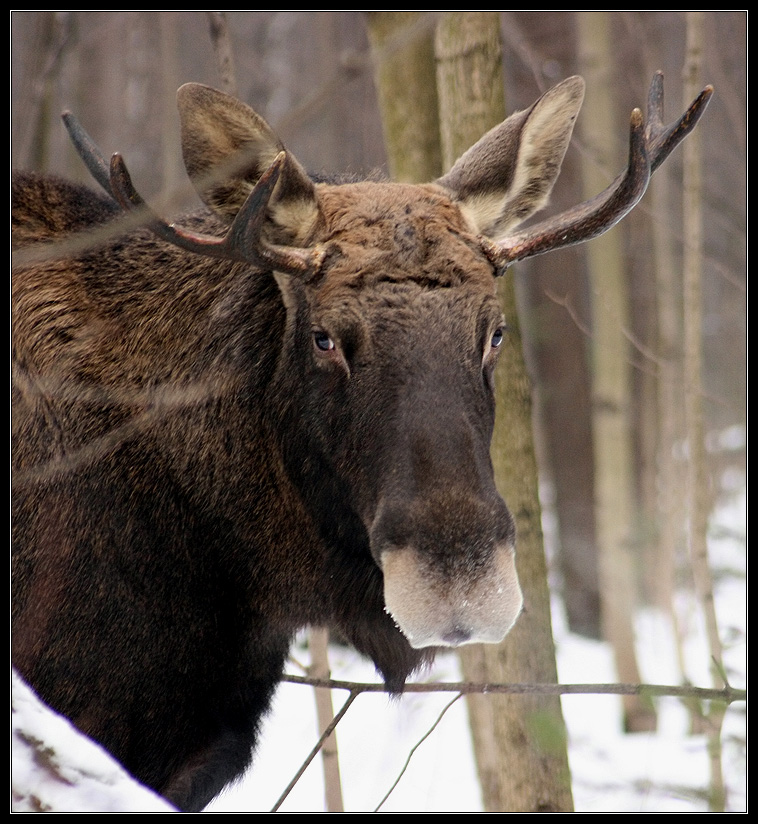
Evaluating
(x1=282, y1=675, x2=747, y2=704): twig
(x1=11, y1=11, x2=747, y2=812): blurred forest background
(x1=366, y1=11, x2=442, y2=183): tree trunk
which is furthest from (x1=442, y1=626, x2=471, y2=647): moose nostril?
(x1=366, y1=11, x2=442, y2=183): tree trunk

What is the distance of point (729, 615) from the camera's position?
10.1 metres

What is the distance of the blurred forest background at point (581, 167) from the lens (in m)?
8.01

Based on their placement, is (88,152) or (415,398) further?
(88,152)

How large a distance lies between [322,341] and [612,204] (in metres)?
1.15

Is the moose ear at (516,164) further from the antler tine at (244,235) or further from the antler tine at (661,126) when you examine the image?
the antler tine at (244,235)

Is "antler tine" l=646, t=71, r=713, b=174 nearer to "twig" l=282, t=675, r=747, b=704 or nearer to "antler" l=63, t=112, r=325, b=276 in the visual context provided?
"antler" l=63, t=112, r=325, b=276

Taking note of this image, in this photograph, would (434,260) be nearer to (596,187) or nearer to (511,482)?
(511,482)

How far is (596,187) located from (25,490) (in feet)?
21.0

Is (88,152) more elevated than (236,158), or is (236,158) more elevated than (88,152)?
(88,152)

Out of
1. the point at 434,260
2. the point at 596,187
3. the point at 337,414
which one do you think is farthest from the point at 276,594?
the point at 596,187

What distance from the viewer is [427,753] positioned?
689 cm

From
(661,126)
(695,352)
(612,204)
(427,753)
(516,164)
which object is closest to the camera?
(612,204)

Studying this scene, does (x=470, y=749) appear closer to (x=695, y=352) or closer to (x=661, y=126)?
(x=695, y=352)

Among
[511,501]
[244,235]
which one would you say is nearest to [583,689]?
[511,501]
